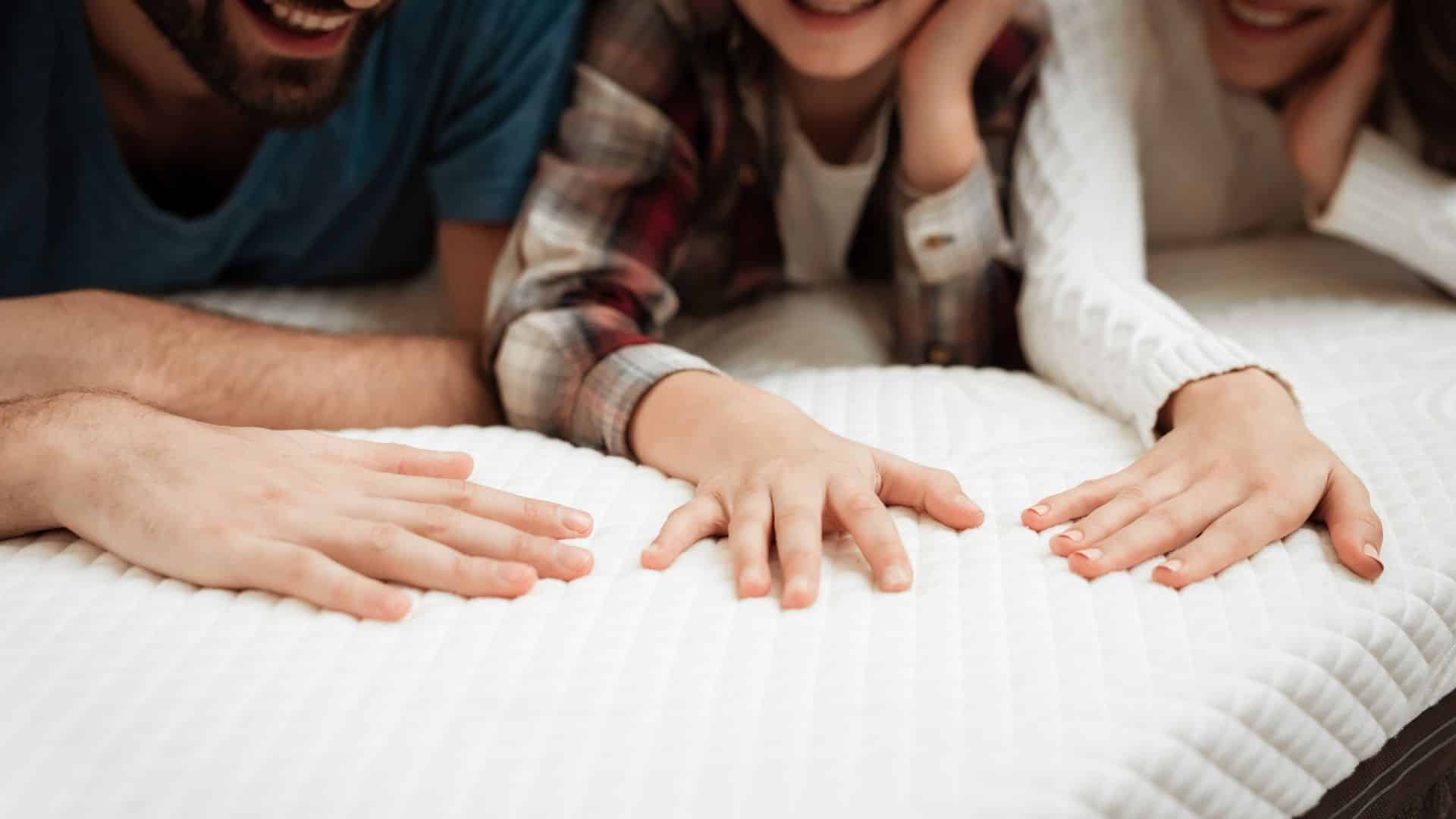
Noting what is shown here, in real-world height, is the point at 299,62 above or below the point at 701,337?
above

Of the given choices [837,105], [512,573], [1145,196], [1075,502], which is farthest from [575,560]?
[1145,196]

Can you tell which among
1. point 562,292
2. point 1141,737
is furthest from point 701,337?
point 1141,737

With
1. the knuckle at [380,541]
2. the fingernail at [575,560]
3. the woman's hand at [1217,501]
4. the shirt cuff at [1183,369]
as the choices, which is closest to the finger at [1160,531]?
the woman's hand at [1217,501]

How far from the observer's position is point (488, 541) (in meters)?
0.63

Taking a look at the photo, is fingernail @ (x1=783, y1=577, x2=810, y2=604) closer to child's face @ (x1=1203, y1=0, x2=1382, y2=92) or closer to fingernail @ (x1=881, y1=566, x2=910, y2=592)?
fingernail @ (x1=881, y1=566, x2=910, y2=592)

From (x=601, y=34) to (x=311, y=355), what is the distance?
0.36 m

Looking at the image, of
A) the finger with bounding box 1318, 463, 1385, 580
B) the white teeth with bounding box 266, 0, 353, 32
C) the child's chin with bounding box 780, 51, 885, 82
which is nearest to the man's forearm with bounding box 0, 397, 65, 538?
the white teeth with bounding box 266, 0, 353, 32

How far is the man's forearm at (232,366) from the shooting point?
0.78 metres

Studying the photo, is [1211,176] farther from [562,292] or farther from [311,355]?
[311,355]

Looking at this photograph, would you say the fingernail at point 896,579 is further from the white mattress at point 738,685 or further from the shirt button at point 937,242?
the shirt button at point 937,242

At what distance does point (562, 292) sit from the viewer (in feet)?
3.03

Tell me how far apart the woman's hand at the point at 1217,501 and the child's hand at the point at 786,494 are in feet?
0.24

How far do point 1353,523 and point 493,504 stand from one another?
1.58 ft

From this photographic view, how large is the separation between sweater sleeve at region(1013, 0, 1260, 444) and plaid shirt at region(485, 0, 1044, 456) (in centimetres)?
4
